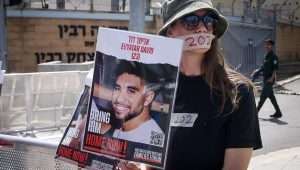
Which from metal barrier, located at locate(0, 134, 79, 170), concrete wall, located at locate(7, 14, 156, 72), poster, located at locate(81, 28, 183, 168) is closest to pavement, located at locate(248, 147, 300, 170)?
metal barrier, located at locate(0, 134, 79, 170)

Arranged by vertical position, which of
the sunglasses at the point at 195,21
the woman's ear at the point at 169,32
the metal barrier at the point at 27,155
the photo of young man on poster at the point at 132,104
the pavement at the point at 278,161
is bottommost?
the pavement at the point at 278,161

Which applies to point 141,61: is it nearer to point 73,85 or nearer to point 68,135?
point 68,135

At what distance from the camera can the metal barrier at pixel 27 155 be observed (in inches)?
117

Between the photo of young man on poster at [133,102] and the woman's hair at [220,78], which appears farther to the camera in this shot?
the woman's hair at [220,78]

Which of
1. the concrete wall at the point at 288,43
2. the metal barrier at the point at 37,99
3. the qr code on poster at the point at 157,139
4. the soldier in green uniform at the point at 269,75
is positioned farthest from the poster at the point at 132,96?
the concrete wall at the point at 288,43

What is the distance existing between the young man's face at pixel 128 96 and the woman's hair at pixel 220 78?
319mm

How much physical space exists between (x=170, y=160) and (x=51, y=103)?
8.89m

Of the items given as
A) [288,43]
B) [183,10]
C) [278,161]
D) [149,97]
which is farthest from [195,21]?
[288,43]

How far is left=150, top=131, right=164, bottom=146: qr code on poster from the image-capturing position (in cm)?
204

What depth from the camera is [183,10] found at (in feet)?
7.54

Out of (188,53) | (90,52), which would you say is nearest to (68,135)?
Result: (188,53)

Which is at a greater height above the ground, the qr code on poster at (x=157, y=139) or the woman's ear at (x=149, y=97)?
the woman's ear at (x=149, y=97)

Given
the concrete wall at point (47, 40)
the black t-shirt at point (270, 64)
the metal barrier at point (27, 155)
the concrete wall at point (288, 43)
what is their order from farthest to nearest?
1. the concrete wall at point (288, 43)
2. the concrete wall at point (47, 40)
3. the black t-shirt at point (270, 64)
4. the metal barrier at point (27, 155)

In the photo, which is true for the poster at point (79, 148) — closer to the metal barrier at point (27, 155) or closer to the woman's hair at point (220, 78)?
the woman's hair at point (220, 78)
